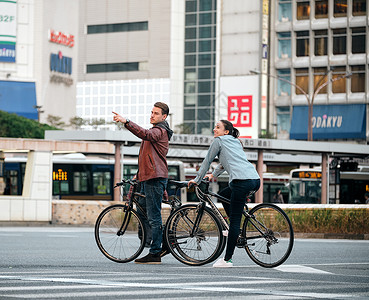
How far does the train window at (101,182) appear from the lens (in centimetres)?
4331

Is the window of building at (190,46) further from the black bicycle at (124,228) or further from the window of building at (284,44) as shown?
the black bicycle at (124,228)

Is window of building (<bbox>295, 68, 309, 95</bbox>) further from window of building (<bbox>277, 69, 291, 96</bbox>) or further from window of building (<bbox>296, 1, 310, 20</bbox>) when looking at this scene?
window of building (<bbox>296, 1, 310, 20</bbox>)

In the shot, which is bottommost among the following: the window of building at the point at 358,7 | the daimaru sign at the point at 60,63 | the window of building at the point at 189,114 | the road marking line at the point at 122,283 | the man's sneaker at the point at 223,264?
the man's sneaker at the point at 223,264

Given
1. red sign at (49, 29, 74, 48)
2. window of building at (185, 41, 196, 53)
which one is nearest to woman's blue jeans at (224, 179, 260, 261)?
red sign at (49, 29, 74, 48)

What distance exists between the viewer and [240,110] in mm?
90938

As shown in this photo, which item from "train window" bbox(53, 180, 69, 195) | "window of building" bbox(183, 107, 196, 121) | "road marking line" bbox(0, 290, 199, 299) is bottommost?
"train window" bbox(53, 180, 69, 195)

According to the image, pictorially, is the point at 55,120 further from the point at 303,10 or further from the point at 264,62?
the point at 303,10

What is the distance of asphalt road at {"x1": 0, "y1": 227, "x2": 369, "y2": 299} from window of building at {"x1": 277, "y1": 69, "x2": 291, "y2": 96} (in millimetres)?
75128

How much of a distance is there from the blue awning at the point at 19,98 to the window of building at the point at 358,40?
29344 millimetres

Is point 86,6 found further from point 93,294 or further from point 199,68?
point 93,294

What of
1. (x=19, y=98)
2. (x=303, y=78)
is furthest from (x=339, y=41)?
(x=19, y=98)

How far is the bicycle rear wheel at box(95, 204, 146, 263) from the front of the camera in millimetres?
10195

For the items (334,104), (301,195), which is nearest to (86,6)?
(334,104)

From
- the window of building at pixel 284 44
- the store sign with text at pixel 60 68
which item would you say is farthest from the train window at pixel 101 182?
the store sign with text at pixel 60 68
